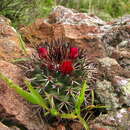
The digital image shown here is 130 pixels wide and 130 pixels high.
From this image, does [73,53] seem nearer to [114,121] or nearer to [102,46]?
[114,121]

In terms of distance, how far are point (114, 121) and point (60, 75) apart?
0.60m

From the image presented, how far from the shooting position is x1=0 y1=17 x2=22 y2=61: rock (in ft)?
13.1

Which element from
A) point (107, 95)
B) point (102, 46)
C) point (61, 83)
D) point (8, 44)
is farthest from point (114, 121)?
point (8, 44)

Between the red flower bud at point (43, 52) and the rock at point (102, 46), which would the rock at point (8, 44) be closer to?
the rock at point (102, 46)

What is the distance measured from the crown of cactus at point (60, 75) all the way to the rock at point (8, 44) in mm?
480

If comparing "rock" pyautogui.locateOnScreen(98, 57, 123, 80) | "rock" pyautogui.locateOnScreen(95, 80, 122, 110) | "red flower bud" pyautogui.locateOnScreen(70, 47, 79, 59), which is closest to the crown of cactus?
"red flower bud" pyautogui.locateOnScreen(70, 47, 79, 59)

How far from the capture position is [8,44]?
4.10m

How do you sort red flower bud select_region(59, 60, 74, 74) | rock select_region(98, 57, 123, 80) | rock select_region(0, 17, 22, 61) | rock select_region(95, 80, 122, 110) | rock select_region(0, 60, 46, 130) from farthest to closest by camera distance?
1. rock select_region(0, 17, 22, 61)
2. rock select_region(98, 57, 123, 80)
3. rock select_region(95, 80, 122, 110)
4. red flower bud select_region(59, 60, 74, 74)
5. rock select_region(0, 60, 46, 130)

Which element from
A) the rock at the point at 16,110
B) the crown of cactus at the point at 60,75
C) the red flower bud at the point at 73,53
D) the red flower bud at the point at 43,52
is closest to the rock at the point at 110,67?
the crown of cactus at the point at 60,75

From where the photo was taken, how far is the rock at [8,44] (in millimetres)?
3984

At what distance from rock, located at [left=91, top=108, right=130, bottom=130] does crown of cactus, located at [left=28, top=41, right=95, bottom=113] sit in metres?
0.21

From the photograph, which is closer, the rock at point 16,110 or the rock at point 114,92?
the rock at point 16,110

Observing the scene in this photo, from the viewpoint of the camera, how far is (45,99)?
3297 millimetres

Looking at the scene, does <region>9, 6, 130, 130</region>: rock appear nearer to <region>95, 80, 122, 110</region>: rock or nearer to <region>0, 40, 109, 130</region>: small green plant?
<region>95, 80, 122, 110</region>: rock
